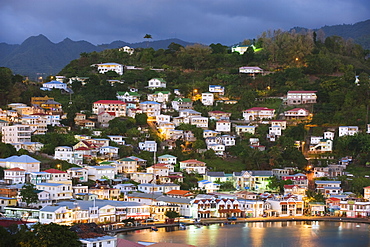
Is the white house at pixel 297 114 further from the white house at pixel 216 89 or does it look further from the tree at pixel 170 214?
the tree at pixel 170 214

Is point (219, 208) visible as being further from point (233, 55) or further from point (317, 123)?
point (233, 55)

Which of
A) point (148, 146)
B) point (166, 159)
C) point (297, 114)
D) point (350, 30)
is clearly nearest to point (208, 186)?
point (166, 159)

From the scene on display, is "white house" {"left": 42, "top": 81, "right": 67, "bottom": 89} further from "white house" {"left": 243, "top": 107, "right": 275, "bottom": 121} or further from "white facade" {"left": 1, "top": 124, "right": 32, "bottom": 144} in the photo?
"white house" {"left": 243, "top": 107, "right": 275, "bottom": 121}

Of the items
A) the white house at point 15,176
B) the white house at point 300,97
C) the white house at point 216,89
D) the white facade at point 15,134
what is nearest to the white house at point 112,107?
the white facade at point 15,134

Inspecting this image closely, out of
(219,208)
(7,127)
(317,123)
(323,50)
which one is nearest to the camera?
(219,208)

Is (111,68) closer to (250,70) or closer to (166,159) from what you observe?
(250,70)

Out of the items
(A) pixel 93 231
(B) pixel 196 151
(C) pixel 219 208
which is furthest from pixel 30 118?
(A) pixel 93 231

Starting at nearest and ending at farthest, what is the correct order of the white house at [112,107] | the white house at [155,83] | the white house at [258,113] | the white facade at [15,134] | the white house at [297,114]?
the white facade at [15,134] → the white house at [112,107] → the white house at [297,114] → the white house at [258,113] → the white house at [155,83]
